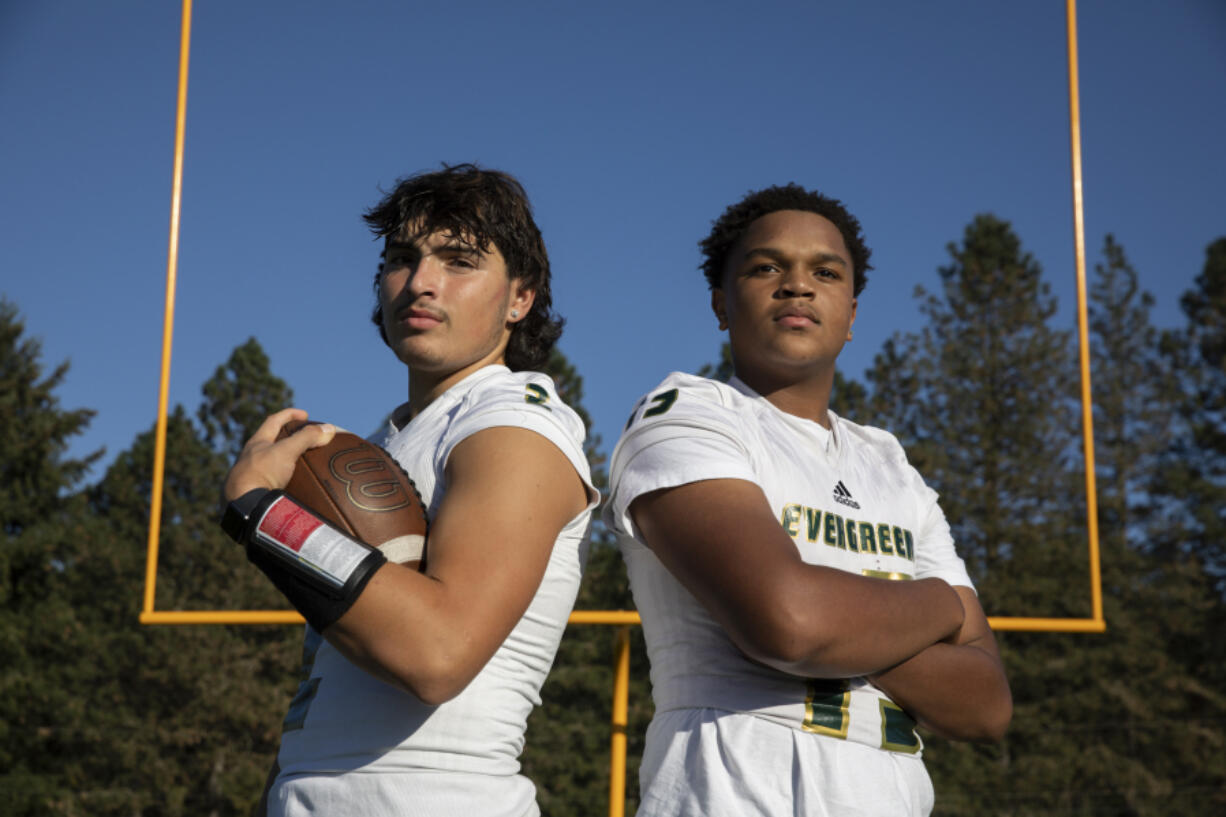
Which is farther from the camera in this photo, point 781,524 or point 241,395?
point 241,395

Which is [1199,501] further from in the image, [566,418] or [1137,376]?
[566,418]

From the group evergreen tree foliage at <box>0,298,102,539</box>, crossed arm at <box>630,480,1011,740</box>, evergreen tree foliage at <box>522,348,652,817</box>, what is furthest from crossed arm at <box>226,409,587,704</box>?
evergreen tree foliage at <box>0,298,102,539</box>

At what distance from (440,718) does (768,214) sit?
1082mm

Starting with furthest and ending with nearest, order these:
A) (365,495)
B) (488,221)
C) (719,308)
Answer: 1. (719,308)
2. (488,221)
3. (365,495)

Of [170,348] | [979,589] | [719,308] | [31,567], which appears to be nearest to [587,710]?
[979,589]

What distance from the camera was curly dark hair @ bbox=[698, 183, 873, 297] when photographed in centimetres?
203

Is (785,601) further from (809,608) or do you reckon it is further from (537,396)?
(537,396)

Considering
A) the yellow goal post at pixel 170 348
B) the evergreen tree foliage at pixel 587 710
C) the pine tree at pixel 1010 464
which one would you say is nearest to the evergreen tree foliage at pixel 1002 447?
the pine tree at pixel 1010 464

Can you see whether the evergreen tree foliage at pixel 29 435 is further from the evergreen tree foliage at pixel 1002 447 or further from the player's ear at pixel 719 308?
the player's ear at pixel 719 308

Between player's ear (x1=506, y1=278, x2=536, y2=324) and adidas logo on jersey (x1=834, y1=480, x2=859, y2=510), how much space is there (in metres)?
0.60

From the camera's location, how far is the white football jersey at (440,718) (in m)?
1.34

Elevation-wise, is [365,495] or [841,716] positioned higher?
[365,495]

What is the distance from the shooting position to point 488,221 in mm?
1804

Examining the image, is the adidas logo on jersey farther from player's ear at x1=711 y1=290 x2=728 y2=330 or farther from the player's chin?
the player's chin
